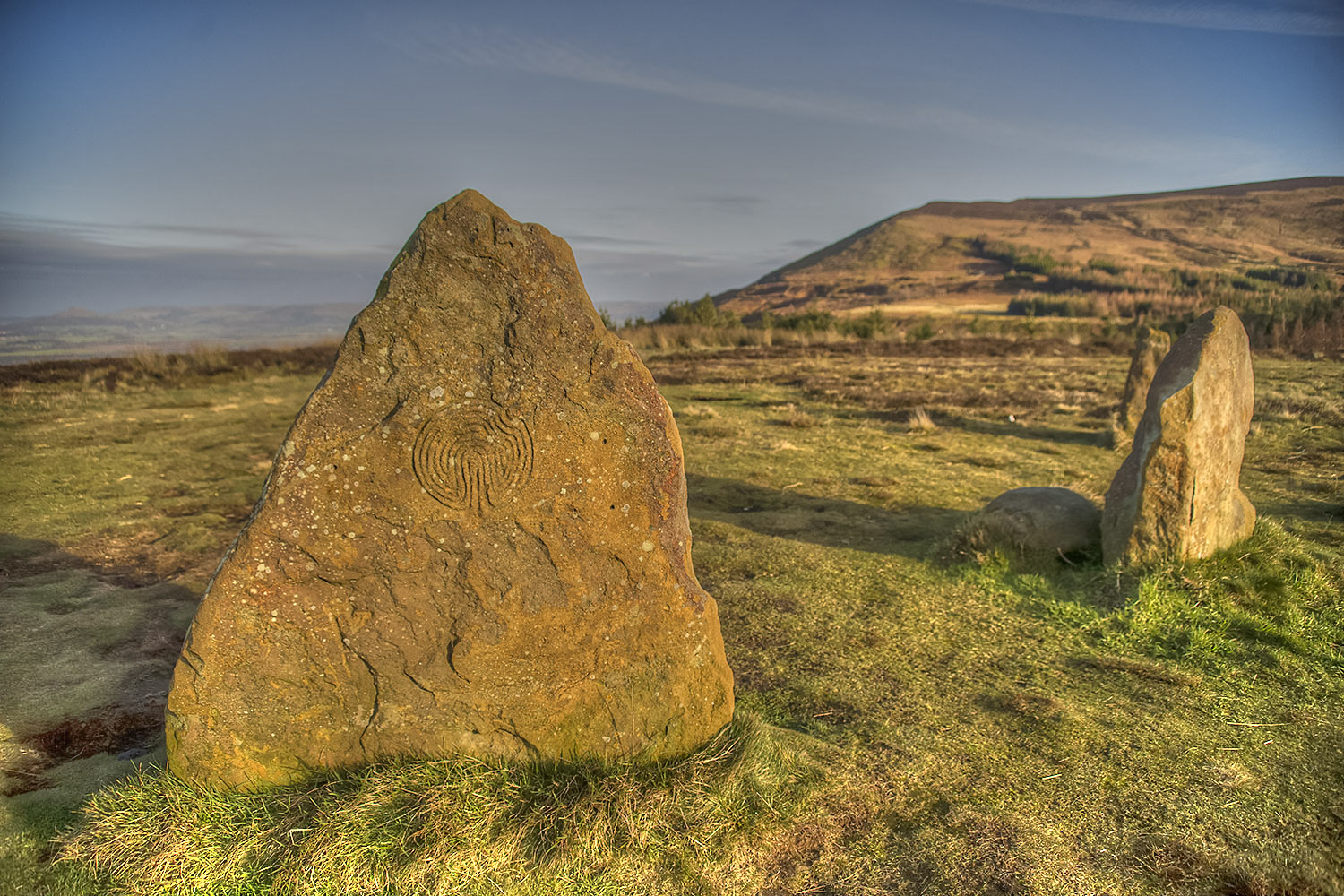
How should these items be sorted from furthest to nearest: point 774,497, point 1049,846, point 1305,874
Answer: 1. point 774,497
2. point 1049,846
3. point 1305,874

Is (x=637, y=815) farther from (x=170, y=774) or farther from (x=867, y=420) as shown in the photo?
(x=867, y=420)

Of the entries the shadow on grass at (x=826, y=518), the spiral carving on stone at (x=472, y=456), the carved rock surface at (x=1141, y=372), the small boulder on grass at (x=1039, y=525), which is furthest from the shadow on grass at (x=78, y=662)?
the carved rock surface at (x=1141, y=372)

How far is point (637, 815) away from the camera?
10.2 feet

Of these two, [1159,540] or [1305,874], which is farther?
[1159,540]

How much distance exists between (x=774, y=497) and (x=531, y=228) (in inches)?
238

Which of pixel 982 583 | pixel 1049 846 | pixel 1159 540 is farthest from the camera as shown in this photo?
pixel 982 583

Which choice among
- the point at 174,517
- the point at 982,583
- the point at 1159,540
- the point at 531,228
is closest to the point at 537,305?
the point at 531,228

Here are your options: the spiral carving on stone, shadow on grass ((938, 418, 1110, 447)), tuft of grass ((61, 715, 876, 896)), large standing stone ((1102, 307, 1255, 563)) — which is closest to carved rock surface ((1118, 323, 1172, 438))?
shadow on grass ((938, 418, 1110, 447))

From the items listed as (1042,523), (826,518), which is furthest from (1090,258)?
(1042,523)

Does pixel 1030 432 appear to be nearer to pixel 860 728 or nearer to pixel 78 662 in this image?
pixel 860 728

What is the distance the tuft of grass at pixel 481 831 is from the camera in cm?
286

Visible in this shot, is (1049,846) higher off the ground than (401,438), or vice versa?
(401,438)

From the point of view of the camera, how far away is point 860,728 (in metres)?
4.00

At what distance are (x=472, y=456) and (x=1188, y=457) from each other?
503 centimetres
